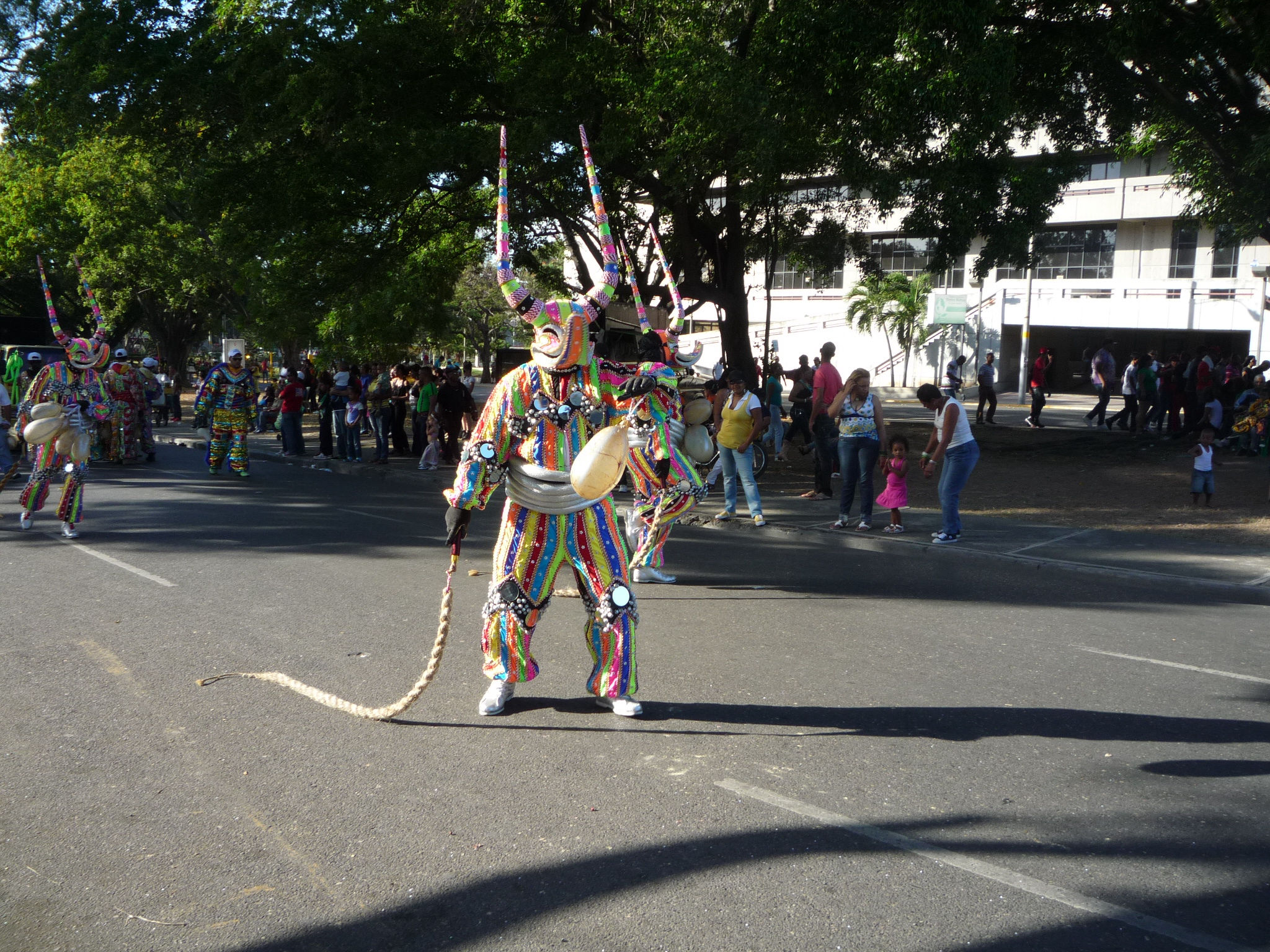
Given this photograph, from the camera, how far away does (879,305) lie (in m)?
40.5

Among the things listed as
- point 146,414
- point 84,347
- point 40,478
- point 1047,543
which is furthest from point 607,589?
point 146,414

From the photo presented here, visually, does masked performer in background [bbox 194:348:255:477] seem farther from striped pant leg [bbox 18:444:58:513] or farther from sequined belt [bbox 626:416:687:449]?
sequined belt [bbox 626:416:687:449]

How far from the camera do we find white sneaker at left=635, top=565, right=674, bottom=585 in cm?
875

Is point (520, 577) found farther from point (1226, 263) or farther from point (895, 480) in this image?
point (1226, 263)

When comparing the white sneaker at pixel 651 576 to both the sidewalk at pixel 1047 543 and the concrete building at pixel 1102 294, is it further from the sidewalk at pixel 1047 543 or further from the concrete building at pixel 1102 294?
the concrete building at pixel 1102 294

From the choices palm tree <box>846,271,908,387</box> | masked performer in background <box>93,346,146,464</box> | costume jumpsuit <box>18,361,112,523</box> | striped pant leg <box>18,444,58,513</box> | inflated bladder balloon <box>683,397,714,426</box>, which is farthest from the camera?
palm tree <box>846,271,908,387</box>

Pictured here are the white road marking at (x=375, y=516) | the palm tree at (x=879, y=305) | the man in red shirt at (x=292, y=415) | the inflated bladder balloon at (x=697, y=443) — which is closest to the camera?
the inflated bladder balloon at (x=697, y=443)

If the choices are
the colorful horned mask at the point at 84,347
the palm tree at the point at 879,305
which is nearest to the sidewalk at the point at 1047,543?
the colorful horned mask at the point at 84,347

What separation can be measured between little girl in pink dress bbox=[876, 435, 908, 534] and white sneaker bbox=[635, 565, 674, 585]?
11.0 ft

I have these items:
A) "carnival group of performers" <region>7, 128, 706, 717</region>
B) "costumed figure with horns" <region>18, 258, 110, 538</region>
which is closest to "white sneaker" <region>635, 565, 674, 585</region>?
"carnival group of performers" <region>7, 128, 706, 717</region>

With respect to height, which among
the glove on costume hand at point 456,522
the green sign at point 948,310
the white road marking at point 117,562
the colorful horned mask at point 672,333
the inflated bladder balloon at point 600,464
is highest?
the green sign at point 948,310

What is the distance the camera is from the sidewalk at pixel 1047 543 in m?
9.56

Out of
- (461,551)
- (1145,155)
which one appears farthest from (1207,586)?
(1145,155)

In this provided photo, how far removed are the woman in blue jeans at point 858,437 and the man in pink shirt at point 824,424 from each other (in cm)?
162
